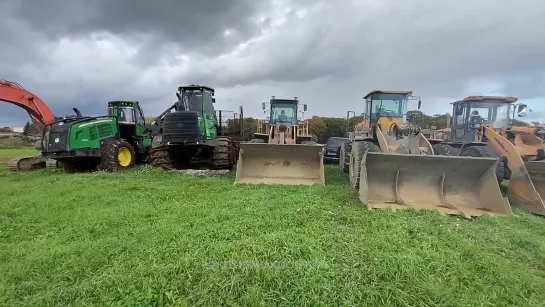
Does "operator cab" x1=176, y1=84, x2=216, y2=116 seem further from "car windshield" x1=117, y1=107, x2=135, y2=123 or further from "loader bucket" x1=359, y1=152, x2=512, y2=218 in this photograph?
"loader bucket" x1=359, y1=152, x2=512, y2=218

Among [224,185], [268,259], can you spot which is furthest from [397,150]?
[268,259]

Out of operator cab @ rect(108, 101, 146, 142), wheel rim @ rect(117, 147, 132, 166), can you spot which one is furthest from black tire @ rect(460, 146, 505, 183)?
operator cab @ rect(108, 101, 146, 142)

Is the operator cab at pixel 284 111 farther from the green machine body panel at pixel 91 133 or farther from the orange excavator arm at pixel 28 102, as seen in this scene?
the orange excavator arm at pixel 28 102

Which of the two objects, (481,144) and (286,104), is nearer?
(481,144)

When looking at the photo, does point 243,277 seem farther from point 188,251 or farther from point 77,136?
point 77,136

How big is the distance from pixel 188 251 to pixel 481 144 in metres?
7.52

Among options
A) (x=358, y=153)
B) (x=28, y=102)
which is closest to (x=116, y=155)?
(x=28, y=102)

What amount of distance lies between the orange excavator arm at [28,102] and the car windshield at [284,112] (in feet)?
27.8

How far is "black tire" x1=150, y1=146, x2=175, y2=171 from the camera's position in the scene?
1088 centimetres

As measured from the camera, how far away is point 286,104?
13.3 m

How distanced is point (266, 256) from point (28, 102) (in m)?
14.0

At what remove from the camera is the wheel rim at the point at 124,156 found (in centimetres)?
1246

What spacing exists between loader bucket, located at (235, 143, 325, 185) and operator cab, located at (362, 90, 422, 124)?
2427 mm

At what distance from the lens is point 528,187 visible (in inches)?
243
